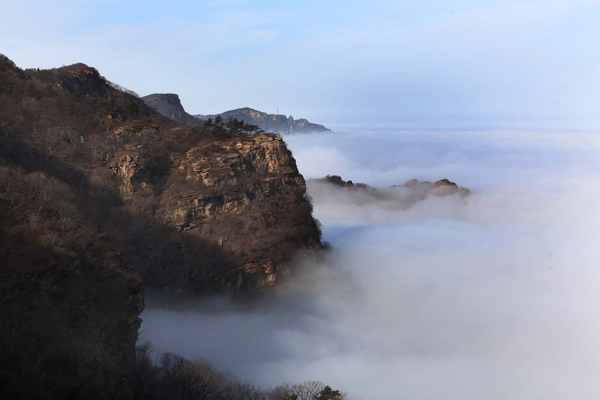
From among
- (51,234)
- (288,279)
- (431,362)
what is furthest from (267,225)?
Result: (51,234)

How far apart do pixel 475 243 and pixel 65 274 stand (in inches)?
6230

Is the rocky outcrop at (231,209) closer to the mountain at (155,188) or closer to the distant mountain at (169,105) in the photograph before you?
the mountain at (155,188)

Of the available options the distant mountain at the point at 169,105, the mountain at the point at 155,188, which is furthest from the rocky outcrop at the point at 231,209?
the distant mountain at the point at 169,105

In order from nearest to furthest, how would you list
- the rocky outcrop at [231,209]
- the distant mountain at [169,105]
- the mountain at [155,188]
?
the mountain at [155,188], the rocky outcrop at [231,209], the distant mountain at [169,105]

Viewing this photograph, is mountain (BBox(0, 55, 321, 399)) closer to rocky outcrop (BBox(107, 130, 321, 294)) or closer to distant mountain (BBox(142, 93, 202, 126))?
rocky outcrop (BBox(107, 130, 321, 294))

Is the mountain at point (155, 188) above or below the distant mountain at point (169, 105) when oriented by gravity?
below

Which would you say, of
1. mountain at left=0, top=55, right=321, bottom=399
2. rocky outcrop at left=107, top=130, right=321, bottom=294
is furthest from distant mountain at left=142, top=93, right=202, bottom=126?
rocky outcrop at left=107, top=130, right=321, bottom=294

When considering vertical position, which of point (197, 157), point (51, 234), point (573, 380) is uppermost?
point (197, 157)

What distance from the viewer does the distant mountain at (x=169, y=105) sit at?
150750 mm

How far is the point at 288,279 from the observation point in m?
61.8

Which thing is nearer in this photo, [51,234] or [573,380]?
[51,234]

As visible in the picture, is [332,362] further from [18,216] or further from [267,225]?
[18,216]

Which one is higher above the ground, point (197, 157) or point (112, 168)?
point (197, 157)

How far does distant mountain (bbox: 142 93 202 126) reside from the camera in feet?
495
